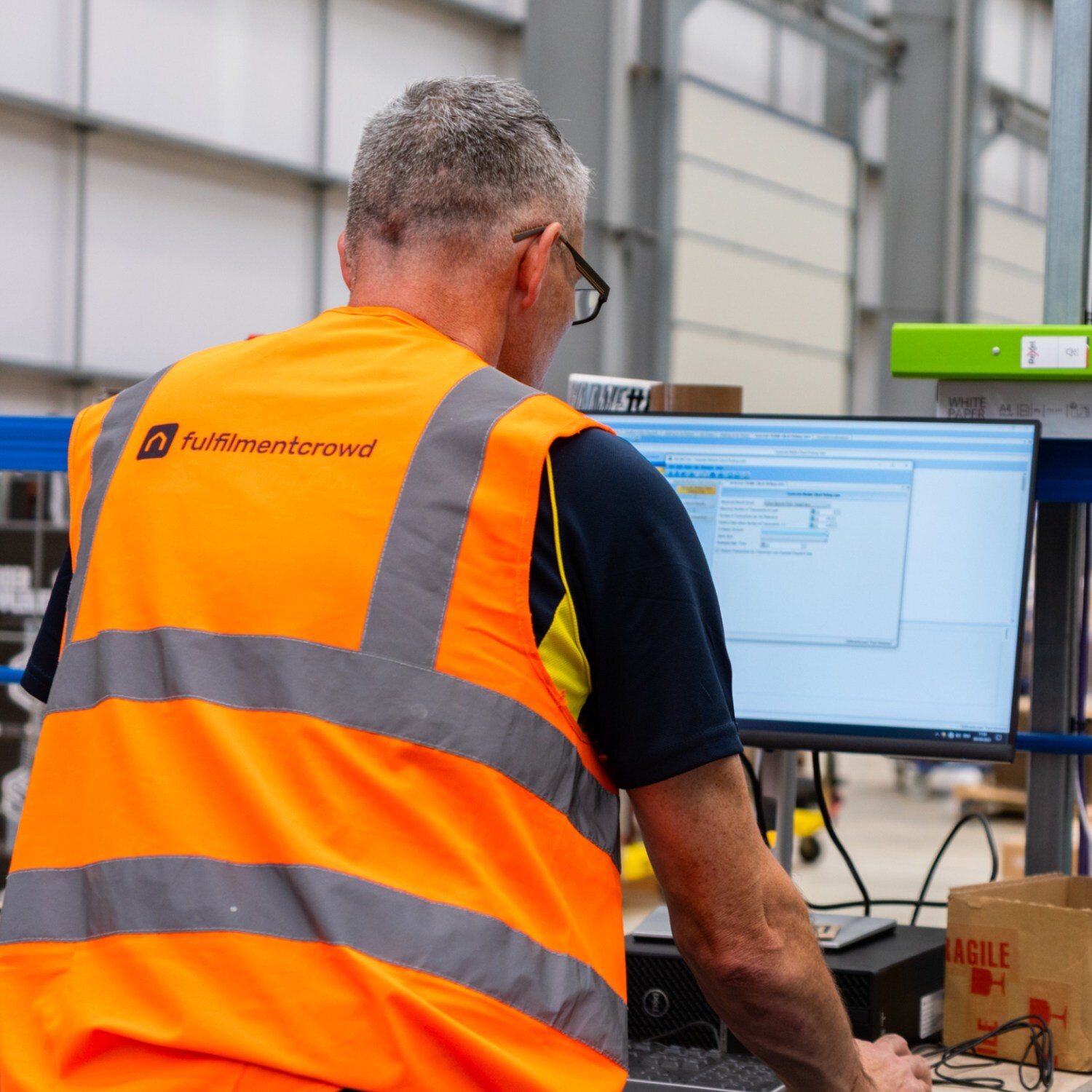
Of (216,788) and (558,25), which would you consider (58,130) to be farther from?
(216,788)

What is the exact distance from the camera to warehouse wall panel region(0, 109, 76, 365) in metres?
6.50

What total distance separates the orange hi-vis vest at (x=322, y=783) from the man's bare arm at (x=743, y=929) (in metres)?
0.05

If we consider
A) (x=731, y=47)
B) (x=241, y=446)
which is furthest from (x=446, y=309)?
(x=731, y=47)

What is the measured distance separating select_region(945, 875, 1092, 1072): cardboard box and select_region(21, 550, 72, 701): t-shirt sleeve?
85 centimetres

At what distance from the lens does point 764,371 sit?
10094mm

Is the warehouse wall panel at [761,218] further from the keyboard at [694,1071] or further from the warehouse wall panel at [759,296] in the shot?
the keyboard at [694,1071]

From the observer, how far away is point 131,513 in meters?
1.00

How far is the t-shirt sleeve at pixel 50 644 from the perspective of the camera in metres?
1.17

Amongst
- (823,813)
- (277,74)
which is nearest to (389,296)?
(823,813)

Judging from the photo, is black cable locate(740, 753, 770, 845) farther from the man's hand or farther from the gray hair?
the gray hair

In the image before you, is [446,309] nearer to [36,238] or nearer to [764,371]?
[36,238]

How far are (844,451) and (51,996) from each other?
0.92 m

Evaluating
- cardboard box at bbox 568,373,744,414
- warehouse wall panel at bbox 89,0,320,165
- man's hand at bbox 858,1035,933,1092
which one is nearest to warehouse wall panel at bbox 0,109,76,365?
warehouse wall panel at bbox 89,0,320,165

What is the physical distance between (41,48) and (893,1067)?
21.1 feet
